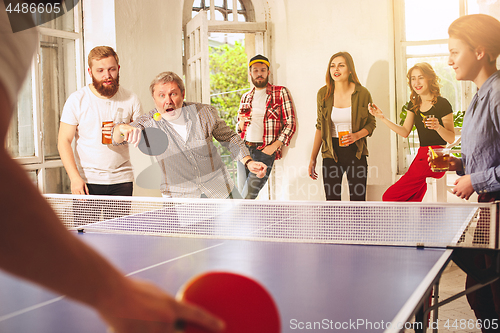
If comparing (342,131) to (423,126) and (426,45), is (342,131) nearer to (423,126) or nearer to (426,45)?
(423,126)

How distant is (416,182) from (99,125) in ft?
8.96

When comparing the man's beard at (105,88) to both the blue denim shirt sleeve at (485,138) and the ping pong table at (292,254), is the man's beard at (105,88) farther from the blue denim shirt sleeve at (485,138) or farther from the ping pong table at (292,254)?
the blue denim shirt sleeve at (485,138)

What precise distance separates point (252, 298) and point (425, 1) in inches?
195

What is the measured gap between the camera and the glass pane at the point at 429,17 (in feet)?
15.2

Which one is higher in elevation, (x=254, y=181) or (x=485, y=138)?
(x=485, y=138)

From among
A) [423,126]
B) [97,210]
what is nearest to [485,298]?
[97,210]

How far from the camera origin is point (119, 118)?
3.13 meters

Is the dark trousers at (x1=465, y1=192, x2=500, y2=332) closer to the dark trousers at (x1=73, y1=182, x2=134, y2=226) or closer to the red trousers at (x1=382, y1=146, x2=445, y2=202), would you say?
the dark trousers at (x1=73, y1=182, x2=134, y2=226)

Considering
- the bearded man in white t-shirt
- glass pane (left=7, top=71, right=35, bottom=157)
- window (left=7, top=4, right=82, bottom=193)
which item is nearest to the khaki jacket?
the bearded man in white t-shirt

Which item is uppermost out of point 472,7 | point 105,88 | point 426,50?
point 472,7

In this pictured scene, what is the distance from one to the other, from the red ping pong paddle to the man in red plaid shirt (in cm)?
416

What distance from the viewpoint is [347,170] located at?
14.4 feet

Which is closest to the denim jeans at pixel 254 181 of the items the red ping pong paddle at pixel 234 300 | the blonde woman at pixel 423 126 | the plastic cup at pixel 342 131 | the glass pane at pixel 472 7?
the plastic cup at pixel 342 131

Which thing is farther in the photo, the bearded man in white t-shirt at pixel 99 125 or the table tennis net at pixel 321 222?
the bearded man in white t-shirt at pixel 99 125
